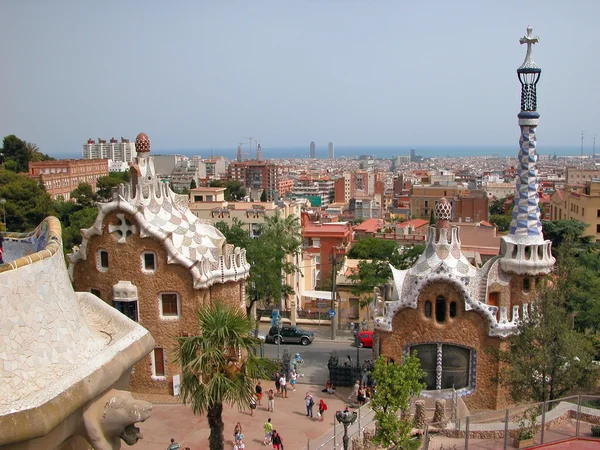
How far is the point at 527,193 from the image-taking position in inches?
983

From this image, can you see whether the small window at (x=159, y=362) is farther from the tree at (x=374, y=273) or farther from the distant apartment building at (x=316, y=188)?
the distant apartment building at (x=316, y=188)

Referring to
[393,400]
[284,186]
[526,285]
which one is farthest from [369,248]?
[284,186]

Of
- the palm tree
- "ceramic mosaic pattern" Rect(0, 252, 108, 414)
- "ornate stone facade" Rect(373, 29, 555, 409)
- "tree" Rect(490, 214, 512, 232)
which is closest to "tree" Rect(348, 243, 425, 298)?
"ornate stone facade" Rect(373, 29, 555, 409)

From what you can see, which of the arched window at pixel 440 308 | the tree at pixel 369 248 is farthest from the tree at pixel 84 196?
the arched window at pixel 440 308

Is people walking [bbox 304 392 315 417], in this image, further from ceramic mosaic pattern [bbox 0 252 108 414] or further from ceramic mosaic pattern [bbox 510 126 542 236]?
ceramic mosaic pattern [bbox 0 252 108 414]

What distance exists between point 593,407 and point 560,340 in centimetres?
264

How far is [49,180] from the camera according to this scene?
87812 millimetres

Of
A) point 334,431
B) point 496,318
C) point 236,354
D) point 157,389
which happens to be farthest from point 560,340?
point 157,389

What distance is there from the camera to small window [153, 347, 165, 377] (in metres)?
26.0

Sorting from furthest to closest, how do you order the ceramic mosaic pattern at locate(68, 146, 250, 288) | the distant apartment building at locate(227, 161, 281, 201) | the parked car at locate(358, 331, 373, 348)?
1. the distant apartment building at locate(227, 161, 281, 201)
2. the parked car at locate(358, 331, 373, 348)
3. the ceramic mosaic pattern at locate(68, 146, 250, 288)

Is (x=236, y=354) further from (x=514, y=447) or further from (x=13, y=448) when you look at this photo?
(x=13, y=448)

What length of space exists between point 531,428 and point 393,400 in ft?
13.8

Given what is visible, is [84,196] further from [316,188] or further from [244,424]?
[316,188]

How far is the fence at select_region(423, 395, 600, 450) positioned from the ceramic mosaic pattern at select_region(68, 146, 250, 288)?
1071 cm
